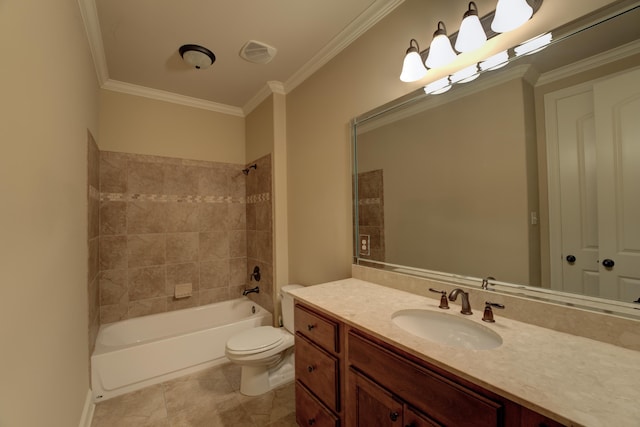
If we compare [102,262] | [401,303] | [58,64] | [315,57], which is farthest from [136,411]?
[315,57]

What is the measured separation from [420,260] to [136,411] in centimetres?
216

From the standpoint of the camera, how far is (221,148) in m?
3.10

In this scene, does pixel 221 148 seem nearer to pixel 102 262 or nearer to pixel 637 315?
pixel 102 262

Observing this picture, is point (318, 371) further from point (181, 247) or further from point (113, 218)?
point (113, 218)

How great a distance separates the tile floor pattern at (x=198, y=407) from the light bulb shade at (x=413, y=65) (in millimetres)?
2175

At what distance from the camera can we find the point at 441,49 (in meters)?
1.27

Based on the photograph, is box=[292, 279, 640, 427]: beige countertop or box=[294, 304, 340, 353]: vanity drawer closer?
box=[292, 279, 640, 427]: beige countertop

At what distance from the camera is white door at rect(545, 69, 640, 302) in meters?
0.85

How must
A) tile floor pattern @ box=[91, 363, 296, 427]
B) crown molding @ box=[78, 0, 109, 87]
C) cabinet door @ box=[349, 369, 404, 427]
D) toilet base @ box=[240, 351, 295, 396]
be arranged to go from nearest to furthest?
1. cabinet door @ box=[349, 369, 404, 427]
2. crown molding @ box=[78, 0, 109, 87]
3. tile floor pattern @ box=[91, 363, 296, 427]
4. toilet base @ box=[240, 351, 295, 396]

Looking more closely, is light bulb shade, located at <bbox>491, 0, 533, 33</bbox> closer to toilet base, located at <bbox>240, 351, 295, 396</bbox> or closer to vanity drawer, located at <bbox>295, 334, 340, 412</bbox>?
vanity drawer, located at <bbox>295, 334, 340, 412</bbox>

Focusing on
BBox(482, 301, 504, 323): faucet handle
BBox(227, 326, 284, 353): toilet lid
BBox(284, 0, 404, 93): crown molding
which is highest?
BBox(284, 0, 404, 93): crown molding

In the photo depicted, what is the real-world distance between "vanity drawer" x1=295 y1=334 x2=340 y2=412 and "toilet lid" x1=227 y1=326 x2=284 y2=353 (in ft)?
1.62

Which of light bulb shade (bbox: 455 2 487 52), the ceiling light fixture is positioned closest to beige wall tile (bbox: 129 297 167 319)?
the ceiling light fixture

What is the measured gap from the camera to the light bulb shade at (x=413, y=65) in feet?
4.52
